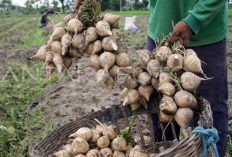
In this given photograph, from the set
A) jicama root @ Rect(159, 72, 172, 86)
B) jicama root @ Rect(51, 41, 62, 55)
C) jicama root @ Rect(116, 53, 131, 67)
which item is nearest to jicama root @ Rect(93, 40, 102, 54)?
jicama root @ Rect(116, 53, 131, 67)

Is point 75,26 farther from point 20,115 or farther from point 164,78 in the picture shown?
point 20,115

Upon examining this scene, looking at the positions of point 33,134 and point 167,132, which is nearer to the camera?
point 167,132

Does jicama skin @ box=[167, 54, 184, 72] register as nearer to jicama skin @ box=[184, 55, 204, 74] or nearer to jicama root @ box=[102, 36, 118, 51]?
jicama skin @ box=[184, 55, 204, 74]

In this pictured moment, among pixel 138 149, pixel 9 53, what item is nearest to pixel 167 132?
pixel 138 149

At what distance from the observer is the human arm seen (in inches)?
54.4

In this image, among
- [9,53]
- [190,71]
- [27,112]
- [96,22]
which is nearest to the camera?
[190,71]

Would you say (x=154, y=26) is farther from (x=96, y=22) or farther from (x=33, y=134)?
(x=33, y=134)

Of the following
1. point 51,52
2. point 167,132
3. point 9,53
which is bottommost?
point 167,132

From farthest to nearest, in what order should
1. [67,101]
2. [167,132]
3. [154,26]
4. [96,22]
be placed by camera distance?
[67,101]
[167,132]
[154,26]
[96,22]

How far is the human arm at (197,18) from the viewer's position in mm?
1383

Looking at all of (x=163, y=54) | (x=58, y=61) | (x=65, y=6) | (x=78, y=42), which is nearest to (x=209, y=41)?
(x=163, y=54)

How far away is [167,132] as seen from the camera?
81.6 inches

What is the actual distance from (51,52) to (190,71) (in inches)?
42.7

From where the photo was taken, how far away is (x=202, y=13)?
1401 mm
